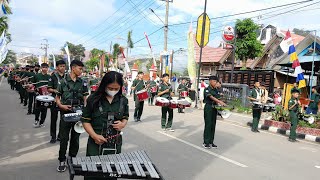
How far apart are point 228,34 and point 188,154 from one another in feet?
43.9

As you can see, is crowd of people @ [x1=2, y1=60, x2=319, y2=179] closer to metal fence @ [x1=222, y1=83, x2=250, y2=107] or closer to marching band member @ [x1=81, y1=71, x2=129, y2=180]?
marching band member @ [x1=81, y1=71, x2=129, y2=180]

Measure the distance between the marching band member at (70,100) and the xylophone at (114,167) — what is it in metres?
2.35

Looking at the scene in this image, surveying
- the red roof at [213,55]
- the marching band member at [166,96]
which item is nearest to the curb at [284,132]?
the marching band member at [166,96]

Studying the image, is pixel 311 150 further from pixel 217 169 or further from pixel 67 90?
pixel 67 90

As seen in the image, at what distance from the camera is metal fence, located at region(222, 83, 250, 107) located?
18031 mm

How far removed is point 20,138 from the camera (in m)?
8.00

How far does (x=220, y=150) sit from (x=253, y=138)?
2.53m

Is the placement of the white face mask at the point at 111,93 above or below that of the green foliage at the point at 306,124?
above

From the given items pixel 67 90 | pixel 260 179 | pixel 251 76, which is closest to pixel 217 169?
pixel 260 179

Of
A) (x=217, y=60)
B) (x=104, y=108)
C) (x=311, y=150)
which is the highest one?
(x=217, y=60)

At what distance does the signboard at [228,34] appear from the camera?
63.0 feet

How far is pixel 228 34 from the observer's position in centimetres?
1920

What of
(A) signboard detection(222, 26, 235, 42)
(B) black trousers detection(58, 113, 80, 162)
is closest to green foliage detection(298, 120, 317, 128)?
(B) black trousers detection(58, 113, 80, 162)

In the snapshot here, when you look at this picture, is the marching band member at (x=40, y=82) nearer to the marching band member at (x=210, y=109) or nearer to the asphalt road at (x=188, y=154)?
the asphalt road at (x=188, y=154)
